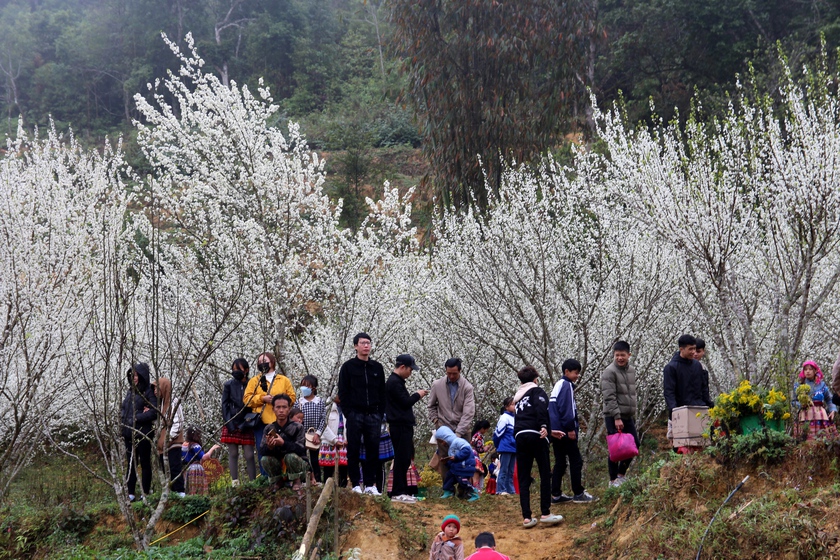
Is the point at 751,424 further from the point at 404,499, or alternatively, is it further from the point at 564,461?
the point at 404,499

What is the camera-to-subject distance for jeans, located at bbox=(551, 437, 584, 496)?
8133mm

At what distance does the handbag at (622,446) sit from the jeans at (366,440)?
7.95ft

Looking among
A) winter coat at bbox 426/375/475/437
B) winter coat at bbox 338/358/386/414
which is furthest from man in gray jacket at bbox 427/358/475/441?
winter coat at bbox 338/358/386/414

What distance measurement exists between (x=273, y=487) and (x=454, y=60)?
13.5 meters

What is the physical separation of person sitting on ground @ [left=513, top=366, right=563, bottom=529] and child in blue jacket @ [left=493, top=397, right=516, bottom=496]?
153 centimetres

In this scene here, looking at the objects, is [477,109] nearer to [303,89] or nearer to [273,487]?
[273,487]

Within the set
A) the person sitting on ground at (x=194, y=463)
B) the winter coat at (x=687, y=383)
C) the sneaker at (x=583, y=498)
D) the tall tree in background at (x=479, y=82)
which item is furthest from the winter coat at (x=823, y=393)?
the tall tree in background at (x=479, y=82)

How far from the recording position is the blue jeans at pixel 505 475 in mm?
10102

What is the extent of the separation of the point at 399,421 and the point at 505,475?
2.11m

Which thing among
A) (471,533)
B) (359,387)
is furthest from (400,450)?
(471,533)

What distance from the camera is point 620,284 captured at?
39.4 feet

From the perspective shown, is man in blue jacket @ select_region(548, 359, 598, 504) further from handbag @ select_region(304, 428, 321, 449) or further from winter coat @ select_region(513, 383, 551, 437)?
handbag @ select_region(304, 428, 321, 449)

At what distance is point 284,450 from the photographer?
7.90 m

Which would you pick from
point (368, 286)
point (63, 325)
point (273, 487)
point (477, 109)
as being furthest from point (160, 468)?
point (477, 109)
